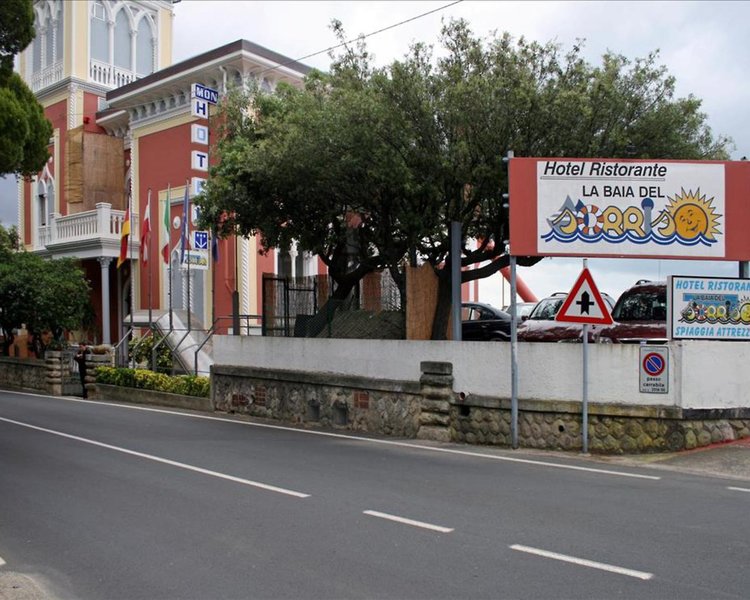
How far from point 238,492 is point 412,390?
19.0 ft

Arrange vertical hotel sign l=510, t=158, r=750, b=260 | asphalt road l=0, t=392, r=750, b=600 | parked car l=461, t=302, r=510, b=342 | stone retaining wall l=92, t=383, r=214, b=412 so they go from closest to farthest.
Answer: asphalt road l=0, t=392, r=750, b=600, vertical hotel sign l=510, t=158, r=750, b=260, parked car l=461, t=302, r=510, b=342, stone retaining wall l=92, t=383, r=214, b=412

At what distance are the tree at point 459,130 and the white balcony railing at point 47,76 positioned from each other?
20.2 metres

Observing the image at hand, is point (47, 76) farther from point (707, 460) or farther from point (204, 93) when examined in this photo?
point (707, 460)

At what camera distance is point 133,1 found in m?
32.8

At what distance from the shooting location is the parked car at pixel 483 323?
57.5 feet

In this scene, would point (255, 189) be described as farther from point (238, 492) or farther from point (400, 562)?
point (400, 562)

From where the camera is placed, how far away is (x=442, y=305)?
1566 cm

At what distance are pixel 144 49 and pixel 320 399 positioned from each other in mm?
23940

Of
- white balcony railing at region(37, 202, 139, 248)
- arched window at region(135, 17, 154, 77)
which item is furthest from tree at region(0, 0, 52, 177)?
arched window at region(135, 17, 154, 77)

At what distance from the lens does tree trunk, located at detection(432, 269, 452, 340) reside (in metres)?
15.5

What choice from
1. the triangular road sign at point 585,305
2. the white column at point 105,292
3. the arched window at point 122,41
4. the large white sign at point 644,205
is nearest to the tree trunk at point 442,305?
the large white sign at point 644,205

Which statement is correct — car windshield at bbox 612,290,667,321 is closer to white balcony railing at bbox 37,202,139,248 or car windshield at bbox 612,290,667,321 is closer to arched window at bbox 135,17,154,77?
white balcony railing at bbox 37,202,139,248

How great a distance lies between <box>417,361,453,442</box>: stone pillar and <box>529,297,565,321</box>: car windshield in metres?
4.13

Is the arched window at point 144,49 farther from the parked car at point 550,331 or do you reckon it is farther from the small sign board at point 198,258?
the parked car at point 550,331
